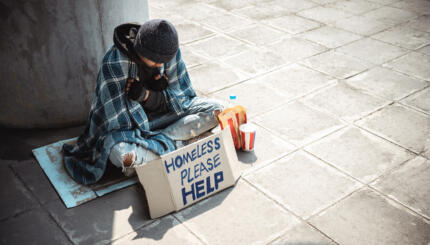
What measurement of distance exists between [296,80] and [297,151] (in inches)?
55.3

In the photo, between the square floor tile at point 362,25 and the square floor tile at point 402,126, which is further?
the square floor tile at point 362,25

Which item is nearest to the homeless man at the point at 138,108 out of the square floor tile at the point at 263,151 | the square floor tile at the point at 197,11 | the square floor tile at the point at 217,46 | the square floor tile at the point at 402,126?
the square floor tile at the point at 263,151

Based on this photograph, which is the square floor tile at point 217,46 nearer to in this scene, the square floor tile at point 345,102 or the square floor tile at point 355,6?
the square floor tile at point 345,102

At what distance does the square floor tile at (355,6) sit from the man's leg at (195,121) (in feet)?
14.2

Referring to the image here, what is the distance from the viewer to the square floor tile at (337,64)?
17.7 ft

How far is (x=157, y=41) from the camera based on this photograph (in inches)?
122

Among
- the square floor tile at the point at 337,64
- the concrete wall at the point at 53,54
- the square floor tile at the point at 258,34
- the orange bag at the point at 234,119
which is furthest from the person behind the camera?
the square floor tile at the point at 258,34

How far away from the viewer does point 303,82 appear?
5160 millimetres

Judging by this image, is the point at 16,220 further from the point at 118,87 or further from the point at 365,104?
the point at 365,104

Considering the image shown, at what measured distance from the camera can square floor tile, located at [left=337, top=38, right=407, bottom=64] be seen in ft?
18.9

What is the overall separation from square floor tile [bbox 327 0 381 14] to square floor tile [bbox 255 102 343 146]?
3.34 m

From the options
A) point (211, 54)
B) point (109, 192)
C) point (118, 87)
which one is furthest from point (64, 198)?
point (211, 54)

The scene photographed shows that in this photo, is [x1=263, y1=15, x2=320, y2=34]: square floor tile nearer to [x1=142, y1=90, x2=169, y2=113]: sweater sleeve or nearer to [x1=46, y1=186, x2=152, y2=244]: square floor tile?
[x1=142, y1=90, x2=169, y2=113]: sweater sleeve

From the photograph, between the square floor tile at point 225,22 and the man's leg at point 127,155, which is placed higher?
the man's leg at point 127,155
